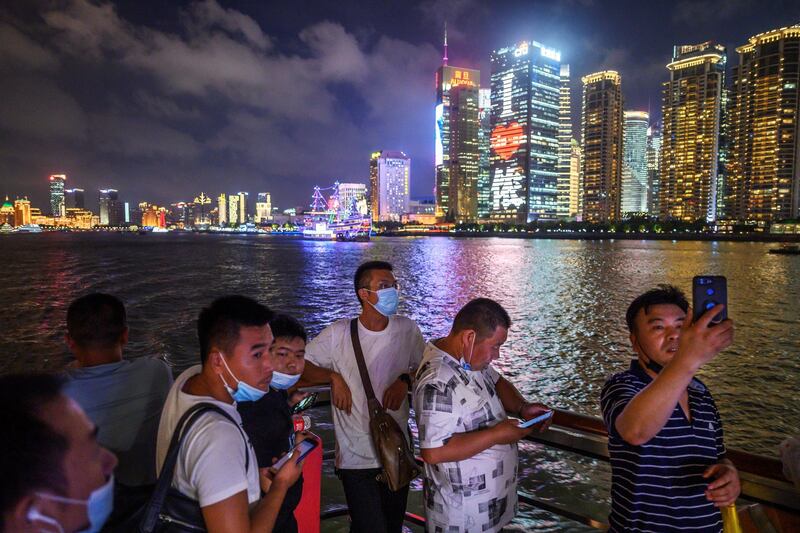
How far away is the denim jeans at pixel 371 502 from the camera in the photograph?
2816 mm

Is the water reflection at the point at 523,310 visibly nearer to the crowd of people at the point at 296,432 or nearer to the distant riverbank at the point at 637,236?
the crowd of people at the point at 296,432

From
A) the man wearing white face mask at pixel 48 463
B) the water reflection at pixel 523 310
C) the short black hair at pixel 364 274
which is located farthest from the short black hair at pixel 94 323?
the water reflection at pixel 523 310

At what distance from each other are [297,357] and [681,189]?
637 feet

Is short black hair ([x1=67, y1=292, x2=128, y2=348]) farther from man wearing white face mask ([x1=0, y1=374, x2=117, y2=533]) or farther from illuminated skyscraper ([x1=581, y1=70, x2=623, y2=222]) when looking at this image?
illuminated skyscraper ([x1=581, y1=70, x2=623, y2=222])

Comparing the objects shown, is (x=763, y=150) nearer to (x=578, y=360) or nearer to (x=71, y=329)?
(x=578, y=360)

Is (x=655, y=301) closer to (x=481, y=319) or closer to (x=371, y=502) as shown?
(x=481, y=319)

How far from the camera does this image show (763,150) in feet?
496

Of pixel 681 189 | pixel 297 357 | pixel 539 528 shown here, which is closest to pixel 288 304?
pixel 539 528

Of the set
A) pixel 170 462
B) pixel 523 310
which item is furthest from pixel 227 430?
pixel 523 310

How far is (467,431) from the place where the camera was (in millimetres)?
2193

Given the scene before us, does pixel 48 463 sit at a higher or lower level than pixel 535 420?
higher

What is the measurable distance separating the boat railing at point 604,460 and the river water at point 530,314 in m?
2.21

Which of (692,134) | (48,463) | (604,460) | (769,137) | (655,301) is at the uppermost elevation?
(692,134)

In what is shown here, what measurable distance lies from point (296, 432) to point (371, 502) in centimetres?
93
